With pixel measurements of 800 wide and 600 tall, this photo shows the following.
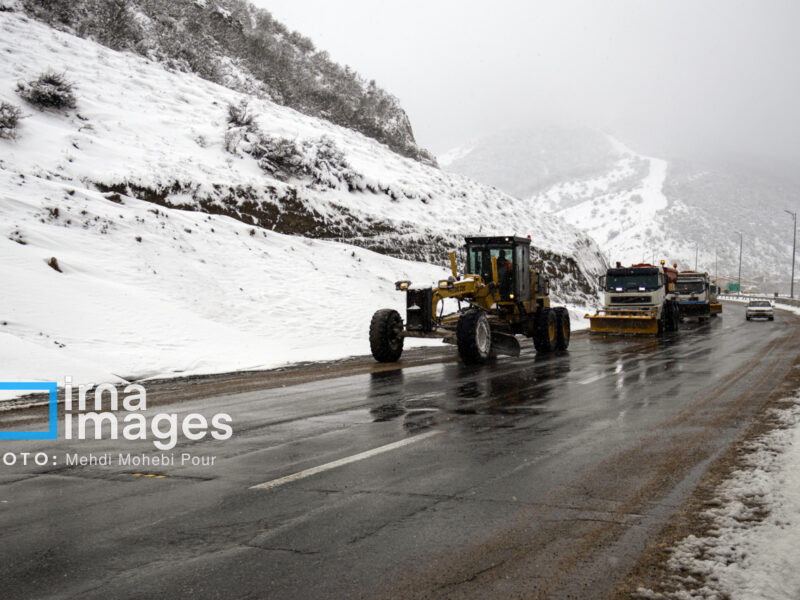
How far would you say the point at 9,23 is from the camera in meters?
34.9

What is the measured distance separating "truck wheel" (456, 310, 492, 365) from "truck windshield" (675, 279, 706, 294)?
28.6 metres

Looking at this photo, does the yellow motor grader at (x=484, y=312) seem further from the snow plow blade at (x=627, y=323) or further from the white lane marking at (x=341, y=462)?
the snow plow blade at (x=627, y=323)

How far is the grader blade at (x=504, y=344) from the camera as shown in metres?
15.7

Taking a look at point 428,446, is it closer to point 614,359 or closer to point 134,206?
point 614,359

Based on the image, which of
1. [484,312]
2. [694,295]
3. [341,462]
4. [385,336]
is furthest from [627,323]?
[341,462]

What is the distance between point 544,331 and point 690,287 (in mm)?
25425

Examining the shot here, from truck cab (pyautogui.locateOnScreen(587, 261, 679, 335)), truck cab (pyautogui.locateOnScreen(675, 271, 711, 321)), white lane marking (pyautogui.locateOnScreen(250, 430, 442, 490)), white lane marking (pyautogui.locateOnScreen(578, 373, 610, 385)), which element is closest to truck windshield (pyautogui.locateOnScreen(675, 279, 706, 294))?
truck cab (pyautogui.locateOnScreen(675, 271, 711, 321))

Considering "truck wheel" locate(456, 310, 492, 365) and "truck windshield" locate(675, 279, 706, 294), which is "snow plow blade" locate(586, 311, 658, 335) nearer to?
"truck wheel" locate(456, 310, 492, 365)

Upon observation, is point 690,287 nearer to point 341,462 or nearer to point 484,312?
point 484,312

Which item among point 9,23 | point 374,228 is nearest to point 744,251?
point 374,228

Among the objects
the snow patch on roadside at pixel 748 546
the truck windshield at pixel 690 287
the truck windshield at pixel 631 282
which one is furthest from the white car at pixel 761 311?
the snow patch on roadside at pixel 748 546

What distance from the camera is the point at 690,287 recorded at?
1523 inches

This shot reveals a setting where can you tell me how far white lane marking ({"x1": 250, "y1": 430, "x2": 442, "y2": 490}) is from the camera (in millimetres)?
5108

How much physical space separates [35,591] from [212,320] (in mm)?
14806
